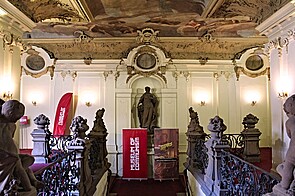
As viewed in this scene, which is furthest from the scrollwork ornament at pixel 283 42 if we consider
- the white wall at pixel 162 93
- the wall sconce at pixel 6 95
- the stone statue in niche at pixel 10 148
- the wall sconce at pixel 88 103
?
the wall sconce at pixel 88 103

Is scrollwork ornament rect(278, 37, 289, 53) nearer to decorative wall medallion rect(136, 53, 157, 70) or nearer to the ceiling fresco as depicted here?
the ceiling fresco

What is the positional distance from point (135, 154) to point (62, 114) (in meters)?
3.48

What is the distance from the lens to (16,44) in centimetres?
805

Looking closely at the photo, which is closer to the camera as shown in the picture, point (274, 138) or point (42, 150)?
point (274, 138)

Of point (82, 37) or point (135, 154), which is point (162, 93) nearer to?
point (135, 154)

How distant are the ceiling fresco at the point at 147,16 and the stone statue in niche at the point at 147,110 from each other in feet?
7.91

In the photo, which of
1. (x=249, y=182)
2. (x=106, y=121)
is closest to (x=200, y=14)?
(x=106, y=121)

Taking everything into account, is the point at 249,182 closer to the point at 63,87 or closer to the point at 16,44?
the point at 16,44

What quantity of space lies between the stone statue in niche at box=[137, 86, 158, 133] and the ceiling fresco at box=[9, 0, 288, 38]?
2412 mm

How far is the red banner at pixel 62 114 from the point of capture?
1280 cm

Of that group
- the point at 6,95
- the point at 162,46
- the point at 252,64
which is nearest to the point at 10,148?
the point at 6,95

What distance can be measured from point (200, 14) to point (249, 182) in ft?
24.4

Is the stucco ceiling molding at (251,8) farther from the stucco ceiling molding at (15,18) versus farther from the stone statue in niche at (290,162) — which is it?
the stone statue in niche at (290,162)

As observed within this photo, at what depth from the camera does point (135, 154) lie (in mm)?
11383
